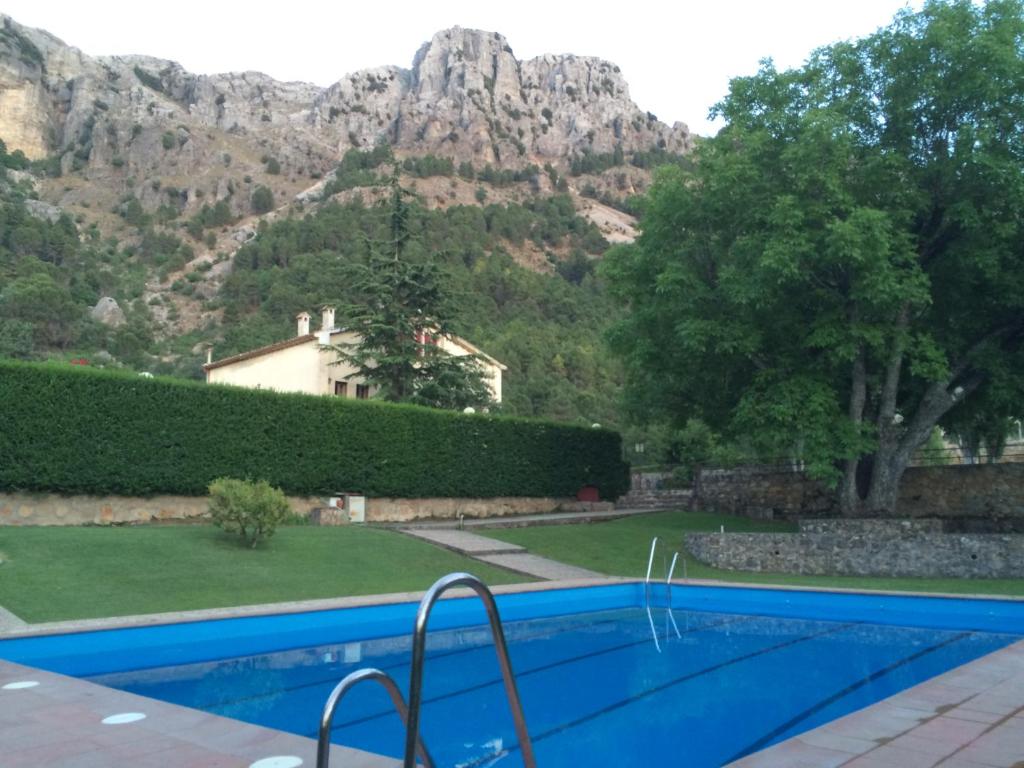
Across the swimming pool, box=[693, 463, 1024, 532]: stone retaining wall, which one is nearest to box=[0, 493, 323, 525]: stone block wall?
the swimming pool

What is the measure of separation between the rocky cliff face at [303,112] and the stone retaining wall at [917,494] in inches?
3661

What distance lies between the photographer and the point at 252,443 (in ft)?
61.9

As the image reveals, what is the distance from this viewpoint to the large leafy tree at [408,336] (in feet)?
93.1

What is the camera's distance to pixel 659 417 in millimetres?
23609

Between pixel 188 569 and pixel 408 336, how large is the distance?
1712cm

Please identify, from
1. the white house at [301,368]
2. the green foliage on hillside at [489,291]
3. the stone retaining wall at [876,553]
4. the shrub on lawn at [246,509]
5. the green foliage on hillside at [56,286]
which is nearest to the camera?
the shrub on lawn at [246,509]

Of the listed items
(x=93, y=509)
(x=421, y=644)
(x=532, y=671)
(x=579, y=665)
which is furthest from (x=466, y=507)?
(x=421, y=644)

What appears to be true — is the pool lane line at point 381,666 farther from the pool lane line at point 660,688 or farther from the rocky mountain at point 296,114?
the rocky mountain at point 296,114

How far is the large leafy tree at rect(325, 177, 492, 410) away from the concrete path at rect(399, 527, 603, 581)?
9770 millimetres

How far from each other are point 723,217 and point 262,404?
12092 millimetres

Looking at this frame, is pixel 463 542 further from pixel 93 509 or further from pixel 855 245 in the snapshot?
pixel 855 245

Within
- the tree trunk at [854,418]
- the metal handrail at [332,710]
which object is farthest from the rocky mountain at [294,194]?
the metal handrail at [332,710]

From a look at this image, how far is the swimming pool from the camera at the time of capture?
6.20m

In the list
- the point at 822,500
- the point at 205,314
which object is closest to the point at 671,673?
the point at 822,500
